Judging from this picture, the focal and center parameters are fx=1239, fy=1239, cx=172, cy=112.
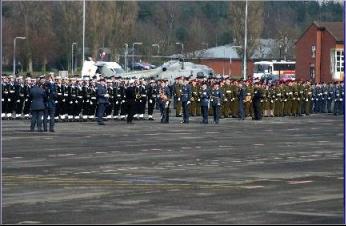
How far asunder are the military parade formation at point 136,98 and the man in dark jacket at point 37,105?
1.27ft

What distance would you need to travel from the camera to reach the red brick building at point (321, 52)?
84.9 m

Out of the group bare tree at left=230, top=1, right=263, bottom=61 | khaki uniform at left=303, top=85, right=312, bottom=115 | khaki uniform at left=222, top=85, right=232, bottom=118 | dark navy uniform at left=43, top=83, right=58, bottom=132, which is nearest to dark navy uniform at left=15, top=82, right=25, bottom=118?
dark navy uniform at left=43, top=83, right=58, bottom=132

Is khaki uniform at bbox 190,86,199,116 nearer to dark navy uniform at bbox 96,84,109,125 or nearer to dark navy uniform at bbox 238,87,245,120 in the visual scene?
dark navy uniform at bbox 238,87,245,120

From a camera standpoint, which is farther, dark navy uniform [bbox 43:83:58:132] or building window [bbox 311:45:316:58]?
building window [bbox 311:45:316:58]

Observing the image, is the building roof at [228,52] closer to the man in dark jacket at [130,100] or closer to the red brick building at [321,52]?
the red brick building at [321,52]

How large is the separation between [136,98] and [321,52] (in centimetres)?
4632

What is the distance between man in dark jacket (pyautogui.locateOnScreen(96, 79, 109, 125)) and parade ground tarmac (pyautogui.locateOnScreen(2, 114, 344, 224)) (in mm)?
3423

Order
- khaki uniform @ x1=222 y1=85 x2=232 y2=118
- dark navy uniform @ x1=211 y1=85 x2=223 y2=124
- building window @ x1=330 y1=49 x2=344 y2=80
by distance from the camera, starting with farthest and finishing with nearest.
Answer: building window @ x1=330 y1=49 x2=344 y2=80
khaki uniform @ x1=222 y1=85 x2=232 y2=118
dark navy uniform @ x1=211 y1=85 x2=223 y2=124

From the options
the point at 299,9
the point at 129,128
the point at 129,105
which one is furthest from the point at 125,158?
the point at 299,9

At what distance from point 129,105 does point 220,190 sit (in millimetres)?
24113

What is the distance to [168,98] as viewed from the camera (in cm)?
4459

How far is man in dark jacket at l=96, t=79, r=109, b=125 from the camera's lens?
4066 cm

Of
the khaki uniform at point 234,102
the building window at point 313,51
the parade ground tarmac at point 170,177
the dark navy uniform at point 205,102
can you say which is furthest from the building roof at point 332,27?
the parade ground tarmac at point 170,177

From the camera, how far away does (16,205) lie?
16.4m
